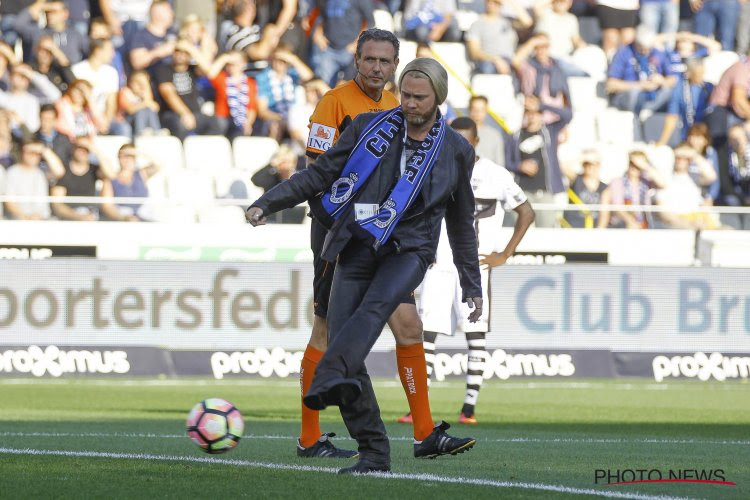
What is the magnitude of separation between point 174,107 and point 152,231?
3.09m

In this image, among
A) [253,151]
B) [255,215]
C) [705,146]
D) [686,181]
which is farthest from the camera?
[705,146]

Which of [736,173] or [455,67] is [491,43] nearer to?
[455,67]

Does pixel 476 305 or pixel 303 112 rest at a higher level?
pixel 476 305

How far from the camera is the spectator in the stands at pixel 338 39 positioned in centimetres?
2173

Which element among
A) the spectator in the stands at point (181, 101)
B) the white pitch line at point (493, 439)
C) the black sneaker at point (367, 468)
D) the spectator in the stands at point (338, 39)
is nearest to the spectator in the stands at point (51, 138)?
the spectator in the stands at point (181, 101)

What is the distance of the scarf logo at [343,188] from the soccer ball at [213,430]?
1560mm

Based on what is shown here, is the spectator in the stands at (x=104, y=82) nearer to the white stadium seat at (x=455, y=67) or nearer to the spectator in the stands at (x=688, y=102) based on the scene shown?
the white stadium seat at (x=455, y=67)

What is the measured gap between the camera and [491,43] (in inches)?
891

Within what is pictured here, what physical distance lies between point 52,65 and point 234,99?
99.7 inches

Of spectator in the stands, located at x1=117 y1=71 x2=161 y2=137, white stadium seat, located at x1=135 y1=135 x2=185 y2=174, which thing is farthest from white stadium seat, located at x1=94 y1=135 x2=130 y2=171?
spectator in the stands, located at x1=117 y1=71 x2=161 y2=137

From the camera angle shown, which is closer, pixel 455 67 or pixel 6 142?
pixel 6 142

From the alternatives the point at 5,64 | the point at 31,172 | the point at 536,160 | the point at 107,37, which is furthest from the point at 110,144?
the point at 536,160

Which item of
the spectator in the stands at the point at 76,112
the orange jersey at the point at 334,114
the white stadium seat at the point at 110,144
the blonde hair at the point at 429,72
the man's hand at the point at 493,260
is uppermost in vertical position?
the blonde hair at the point at 429,72

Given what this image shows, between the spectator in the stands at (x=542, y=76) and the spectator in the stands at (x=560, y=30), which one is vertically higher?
the spectator in the stands at (x=560, y=30)
